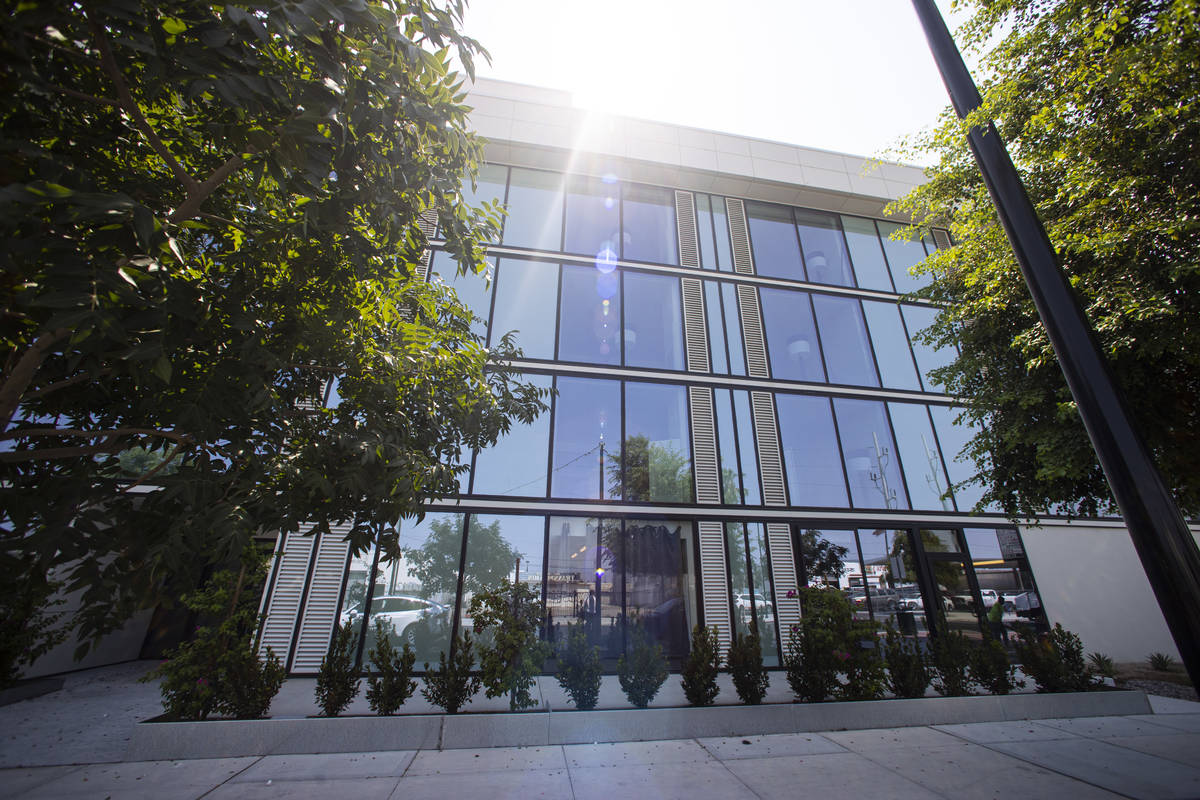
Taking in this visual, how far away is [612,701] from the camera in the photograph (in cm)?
755

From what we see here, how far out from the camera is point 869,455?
12750 mm

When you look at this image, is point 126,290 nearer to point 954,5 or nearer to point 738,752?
point 738,752

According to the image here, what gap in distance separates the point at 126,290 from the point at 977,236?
10.2 m

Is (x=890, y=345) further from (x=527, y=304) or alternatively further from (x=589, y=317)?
(x=527, y=304)

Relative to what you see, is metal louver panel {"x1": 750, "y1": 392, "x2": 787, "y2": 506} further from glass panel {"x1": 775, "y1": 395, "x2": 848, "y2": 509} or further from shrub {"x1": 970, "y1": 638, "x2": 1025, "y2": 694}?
shrub {"x1": 970, "y1": 638, "x2": 1025, "y2": 694}

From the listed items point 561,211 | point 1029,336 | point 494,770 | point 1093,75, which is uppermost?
point 561,211

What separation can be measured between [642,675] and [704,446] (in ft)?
20.6

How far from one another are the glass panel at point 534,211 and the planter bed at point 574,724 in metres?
11.2

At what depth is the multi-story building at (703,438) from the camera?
1015 cm

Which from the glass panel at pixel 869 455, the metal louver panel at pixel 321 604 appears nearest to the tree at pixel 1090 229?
the glass panel at pixel 869 455

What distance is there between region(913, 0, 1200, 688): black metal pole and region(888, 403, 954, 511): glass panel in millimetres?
10895

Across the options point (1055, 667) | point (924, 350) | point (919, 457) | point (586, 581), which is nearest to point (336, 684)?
point (586, 581)

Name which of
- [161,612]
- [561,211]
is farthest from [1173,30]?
[161,612]

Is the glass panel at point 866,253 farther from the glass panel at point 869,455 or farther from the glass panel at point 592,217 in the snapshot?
the glass panel at point 592,217
